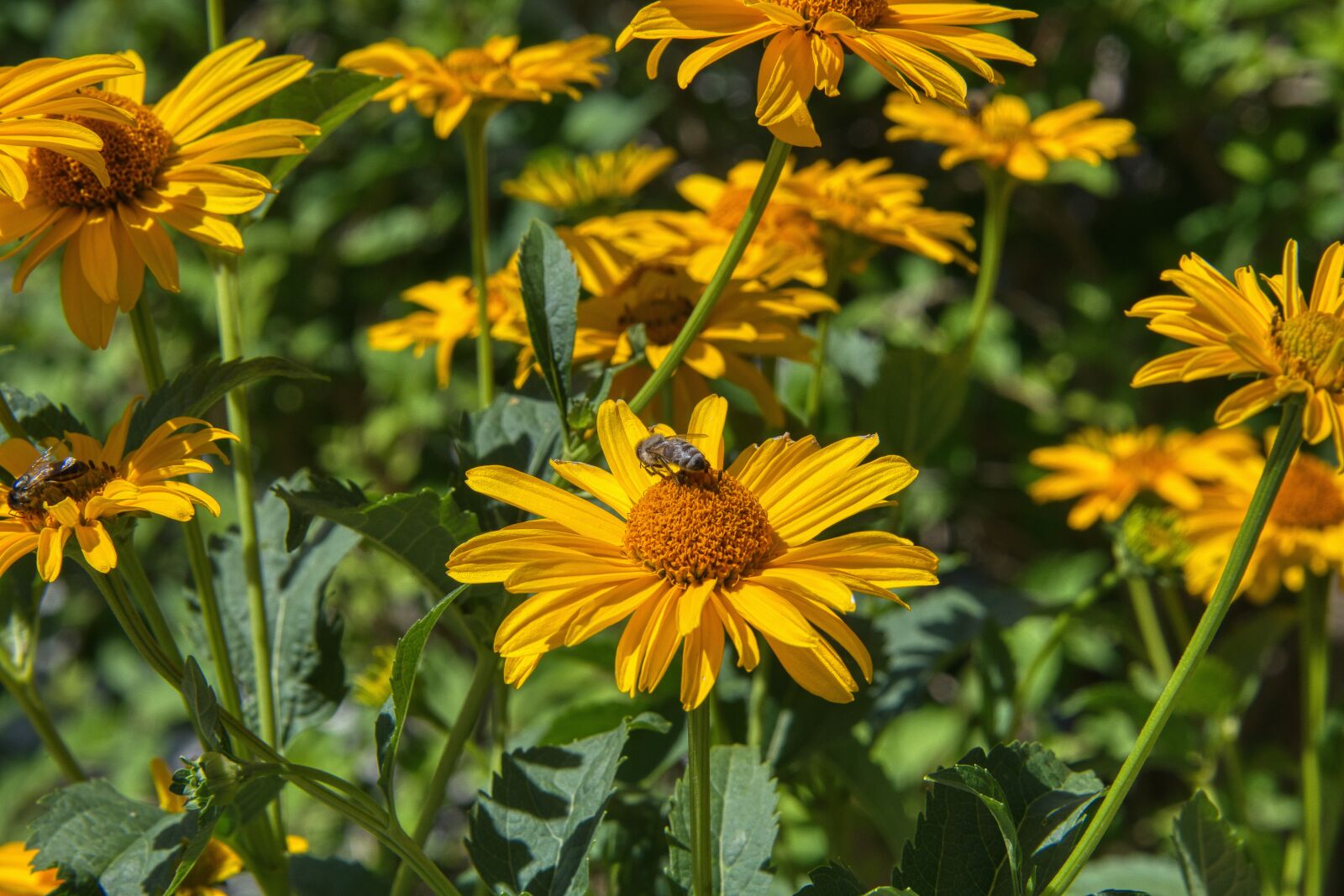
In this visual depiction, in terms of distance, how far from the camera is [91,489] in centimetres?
66

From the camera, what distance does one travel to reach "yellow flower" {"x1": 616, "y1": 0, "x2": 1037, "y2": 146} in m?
0.64

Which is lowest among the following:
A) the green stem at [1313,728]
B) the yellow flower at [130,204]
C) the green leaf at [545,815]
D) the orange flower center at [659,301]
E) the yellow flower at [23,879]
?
the green stem at [1313,728]

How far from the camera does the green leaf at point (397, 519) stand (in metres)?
0.66

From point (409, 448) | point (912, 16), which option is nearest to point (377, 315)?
point (409, 448)

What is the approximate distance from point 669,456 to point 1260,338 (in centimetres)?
30

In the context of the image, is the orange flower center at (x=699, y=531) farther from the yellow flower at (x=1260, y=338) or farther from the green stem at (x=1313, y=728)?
the green stem at (x=1313, y=728)

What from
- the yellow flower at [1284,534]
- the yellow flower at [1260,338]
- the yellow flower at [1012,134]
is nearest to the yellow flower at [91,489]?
the yellow flower at [1260,338]

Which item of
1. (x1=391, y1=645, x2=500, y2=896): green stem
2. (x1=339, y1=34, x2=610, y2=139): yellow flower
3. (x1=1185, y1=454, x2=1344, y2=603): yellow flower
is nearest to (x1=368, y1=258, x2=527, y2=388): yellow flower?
(x1=339, y1=34, x2=610, y2=139): yellow flower

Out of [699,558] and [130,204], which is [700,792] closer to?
[699,558]

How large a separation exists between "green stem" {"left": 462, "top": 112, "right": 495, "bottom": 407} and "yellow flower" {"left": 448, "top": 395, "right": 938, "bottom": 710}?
8.6 inches

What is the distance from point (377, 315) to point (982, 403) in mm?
1063

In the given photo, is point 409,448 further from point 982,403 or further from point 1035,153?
point 1035,153

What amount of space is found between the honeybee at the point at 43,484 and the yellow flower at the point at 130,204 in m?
0.08

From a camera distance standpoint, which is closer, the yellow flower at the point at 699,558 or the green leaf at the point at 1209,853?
the yellow flower at the point at 699,558
